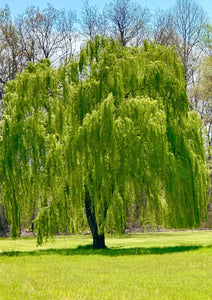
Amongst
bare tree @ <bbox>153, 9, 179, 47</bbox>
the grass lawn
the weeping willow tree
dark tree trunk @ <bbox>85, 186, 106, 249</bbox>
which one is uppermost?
bare tree @ <bbox>153, 9, 179, 47</bbox>

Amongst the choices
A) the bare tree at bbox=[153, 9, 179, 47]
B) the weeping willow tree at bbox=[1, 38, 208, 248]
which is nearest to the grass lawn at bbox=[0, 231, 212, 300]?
the weeping willow tree at bbox=[1, 38, 208, 248]

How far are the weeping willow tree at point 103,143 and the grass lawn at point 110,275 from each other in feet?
4.25

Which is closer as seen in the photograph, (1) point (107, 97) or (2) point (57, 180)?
(1) point (107, 97)

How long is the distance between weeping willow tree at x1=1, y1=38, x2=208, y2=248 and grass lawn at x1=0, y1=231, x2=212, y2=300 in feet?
4.25

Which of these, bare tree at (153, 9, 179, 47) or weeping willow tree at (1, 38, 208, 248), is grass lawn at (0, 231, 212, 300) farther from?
bare tree at (153, 9, 179, 47)

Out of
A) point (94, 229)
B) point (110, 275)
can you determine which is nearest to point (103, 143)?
point (94, 229)

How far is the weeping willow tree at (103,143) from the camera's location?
47.8 ft

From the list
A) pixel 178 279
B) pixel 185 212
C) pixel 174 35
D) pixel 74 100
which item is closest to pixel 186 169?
pixel 185 212

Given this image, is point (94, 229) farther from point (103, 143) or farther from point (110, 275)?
point (110, 275)

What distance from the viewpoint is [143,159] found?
1466 cm

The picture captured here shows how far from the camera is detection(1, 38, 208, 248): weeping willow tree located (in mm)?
14555

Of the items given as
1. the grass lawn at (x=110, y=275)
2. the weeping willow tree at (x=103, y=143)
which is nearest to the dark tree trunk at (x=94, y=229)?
the weeping willow tree at (x=103, y=143)

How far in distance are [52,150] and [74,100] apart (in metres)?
1.87

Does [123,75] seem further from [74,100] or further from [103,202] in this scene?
[103,202]
